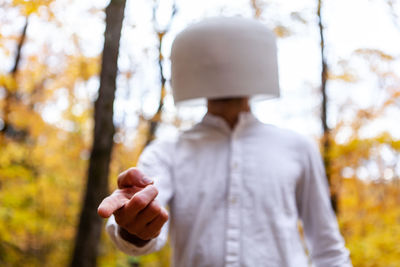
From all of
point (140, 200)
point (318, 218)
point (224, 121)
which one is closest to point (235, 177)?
point (224, 121)

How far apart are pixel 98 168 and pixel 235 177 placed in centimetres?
126

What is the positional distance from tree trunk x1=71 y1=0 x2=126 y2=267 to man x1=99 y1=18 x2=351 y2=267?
95 cm

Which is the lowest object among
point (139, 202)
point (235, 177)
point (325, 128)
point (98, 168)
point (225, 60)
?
point (325, 128)

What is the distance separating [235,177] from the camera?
1.29 meters

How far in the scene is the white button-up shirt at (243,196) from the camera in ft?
4.04

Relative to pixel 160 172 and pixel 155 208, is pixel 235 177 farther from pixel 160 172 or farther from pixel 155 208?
pixel 155 208

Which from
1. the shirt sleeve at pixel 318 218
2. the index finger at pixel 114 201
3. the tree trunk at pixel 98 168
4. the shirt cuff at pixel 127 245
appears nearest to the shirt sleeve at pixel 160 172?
the shirt cuff at pixel 127 245

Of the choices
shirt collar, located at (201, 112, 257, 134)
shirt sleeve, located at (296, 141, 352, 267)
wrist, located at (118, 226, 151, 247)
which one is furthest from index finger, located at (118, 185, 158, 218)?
shirt sleeve, located at (296, 141, 352, 267)

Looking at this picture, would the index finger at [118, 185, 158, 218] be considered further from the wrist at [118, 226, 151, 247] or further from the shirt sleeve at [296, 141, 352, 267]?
the shirt sleeve at [296, 141, 352, 267]

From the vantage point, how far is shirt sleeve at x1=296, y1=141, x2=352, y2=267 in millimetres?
1306

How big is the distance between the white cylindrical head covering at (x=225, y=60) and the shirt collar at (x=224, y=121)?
0.55ft

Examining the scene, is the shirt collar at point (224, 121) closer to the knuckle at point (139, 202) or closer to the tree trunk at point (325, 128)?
the knuckle at point (139, 202)

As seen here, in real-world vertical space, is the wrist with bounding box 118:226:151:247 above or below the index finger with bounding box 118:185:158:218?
below

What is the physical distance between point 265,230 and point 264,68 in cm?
62
